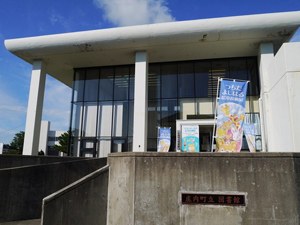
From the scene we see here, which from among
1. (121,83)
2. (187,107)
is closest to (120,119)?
(121,83)

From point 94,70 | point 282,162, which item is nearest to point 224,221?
point 282,162

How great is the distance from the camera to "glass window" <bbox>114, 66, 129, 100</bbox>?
18.6 metres

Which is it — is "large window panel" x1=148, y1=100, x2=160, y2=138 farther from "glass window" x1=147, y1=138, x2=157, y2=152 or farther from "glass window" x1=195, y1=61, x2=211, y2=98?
"glass window" x1=195, y1=61, x2=211, y2=98

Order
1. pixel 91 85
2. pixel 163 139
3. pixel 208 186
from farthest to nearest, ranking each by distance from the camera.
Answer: pixel 91 85 < pixel 163 139 < pixel 208 186

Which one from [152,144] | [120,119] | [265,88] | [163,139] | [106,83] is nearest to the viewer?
[265,88]

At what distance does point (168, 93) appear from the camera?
17.9m

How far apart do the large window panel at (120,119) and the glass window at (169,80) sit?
10.2ft

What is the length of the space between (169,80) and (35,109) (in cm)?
1004

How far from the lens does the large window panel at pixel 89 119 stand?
1862 cm

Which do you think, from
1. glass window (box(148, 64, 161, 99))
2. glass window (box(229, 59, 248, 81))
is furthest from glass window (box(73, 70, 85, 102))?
glass window (box(229, 59, 248, 81))

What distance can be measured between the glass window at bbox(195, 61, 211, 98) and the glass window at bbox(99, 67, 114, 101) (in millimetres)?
6585

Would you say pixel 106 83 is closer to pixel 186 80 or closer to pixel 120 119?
pixel 120 119

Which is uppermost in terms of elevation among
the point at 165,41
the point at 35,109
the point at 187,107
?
the point at 165,41

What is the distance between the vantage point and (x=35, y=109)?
17.4 metres
